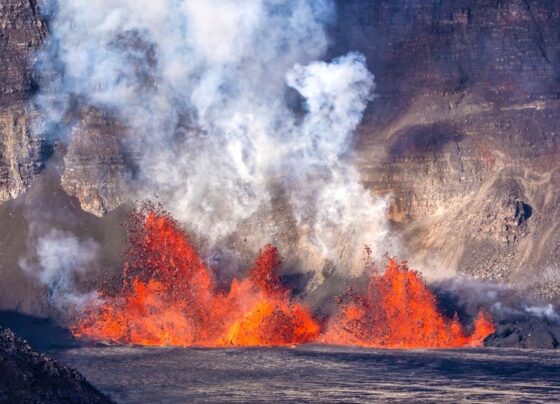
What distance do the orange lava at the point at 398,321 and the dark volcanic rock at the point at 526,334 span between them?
642 millimetres

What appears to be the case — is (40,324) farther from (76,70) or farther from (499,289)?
(499,289)

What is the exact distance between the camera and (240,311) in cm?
6888

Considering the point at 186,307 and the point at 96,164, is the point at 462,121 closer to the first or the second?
the point at 186,307

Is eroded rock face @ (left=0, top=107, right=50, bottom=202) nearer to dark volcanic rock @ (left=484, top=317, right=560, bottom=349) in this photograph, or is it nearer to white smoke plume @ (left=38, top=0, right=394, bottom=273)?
white smoke plume @ (left=38, top=0, right=394, bottom=273)

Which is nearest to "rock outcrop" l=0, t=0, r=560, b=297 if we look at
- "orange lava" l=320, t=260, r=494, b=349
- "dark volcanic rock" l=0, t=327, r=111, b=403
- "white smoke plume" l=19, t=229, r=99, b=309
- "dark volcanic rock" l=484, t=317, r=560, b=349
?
"white smoke plume" l=19, t=229, r=99, b=309

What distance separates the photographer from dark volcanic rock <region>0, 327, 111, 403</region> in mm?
39094

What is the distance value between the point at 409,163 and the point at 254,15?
12270 mm

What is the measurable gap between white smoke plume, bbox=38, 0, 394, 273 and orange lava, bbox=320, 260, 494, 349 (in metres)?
4.47

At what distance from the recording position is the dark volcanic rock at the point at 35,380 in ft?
128

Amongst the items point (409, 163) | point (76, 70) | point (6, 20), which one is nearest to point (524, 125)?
point (409, 163)

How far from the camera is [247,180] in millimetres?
75312

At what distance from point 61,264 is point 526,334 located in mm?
27392

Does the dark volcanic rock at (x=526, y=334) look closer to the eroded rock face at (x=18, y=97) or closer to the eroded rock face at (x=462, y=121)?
the eroded rock face at (x=462, y=121)

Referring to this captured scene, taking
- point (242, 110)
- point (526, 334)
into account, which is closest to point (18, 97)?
point (242, 110)
